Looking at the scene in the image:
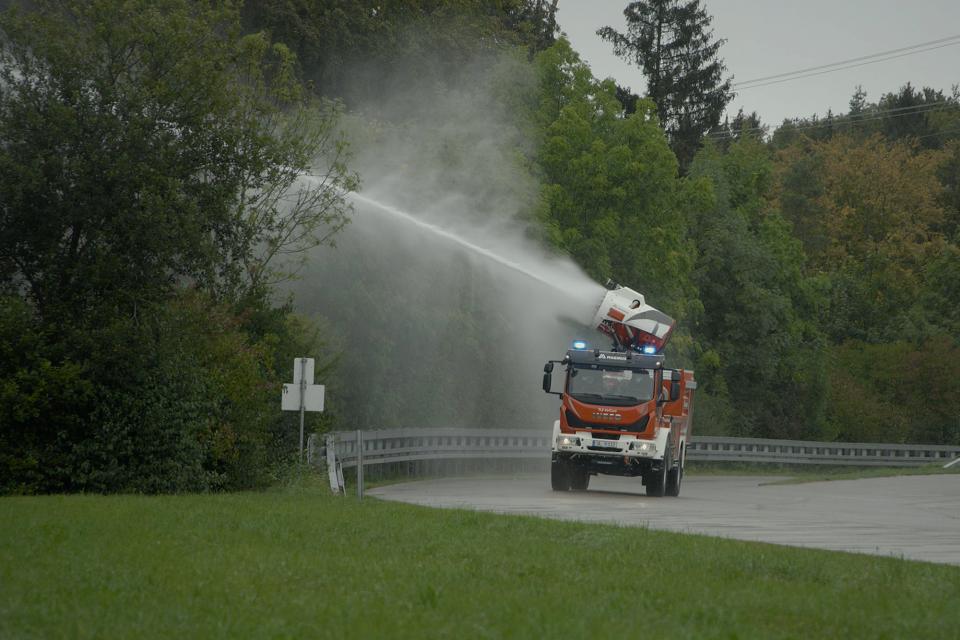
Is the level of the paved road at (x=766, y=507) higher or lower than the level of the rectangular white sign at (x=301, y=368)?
lower

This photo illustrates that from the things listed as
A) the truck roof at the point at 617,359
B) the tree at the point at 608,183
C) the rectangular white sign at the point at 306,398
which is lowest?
the rectangular white sign at the point at 306,398

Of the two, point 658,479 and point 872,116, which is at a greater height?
point 872,116

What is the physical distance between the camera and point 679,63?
8062 cm

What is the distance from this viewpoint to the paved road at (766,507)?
1889 centimetres

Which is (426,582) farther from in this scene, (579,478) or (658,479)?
(579,478)

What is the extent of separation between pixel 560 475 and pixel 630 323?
3.52 m

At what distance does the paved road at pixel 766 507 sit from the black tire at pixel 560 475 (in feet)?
0.95

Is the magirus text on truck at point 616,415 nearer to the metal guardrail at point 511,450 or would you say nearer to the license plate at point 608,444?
the license plate at point 608,444

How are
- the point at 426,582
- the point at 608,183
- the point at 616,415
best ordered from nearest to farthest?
the point at 426,582
the point at 616,415
the point at 608,183

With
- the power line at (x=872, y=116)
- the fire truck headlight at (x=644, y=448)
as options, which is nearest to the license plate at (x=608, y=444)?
the fire truck headlight at (x=644, y=448)

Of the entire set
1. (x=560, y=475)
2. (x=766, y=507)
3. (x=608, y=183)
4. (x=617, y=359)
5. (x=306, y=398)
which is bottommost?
(x=766, y=507)

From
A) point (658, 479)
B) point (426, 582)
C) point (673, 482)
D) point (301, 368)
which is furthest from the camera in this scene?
point (673, 482)

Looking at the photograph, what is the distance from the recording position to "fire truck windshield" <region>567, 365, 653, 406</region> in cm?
2869

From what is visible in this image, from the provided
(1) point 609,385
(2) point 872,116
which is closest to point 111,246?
(1) point 609,385
